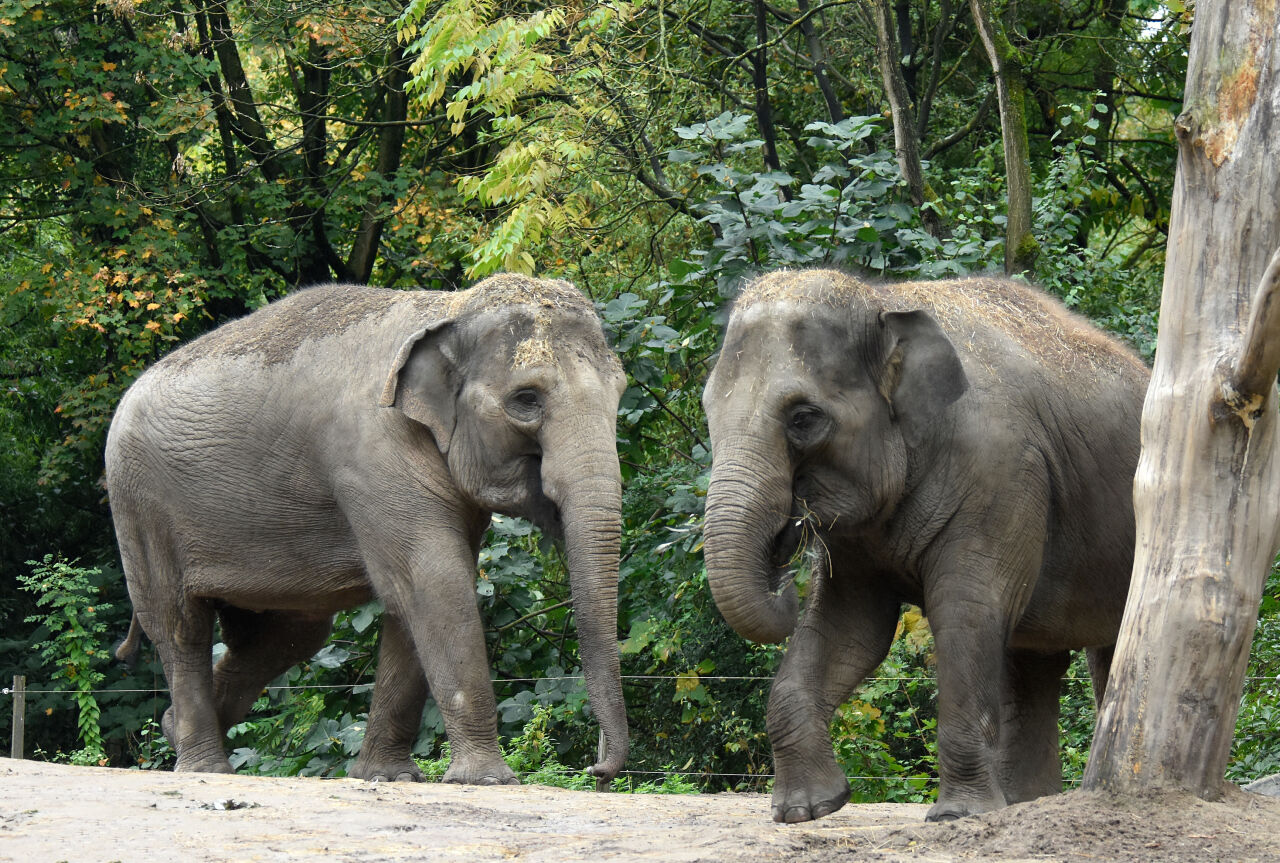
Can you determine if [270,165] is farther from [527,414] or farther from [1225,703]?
[1225,703]

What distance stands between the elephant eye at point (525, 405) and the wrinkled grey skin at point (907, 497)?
166cm

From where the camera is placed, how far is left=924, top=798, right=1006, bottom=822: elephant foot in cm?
539

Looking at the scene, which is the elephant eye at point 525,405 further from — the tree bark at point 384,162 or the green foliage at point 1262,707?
the tree bark at point 384,162

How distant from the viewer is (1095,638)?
6480mm

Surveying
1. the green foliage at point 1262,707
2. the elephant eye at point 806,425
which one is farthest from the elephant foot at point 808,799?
the green foliage at point 1262,707

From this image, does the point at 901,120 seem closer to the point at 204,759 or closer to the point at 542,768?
the point at 542,768

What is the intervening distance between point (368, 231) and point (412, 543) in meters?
9.12

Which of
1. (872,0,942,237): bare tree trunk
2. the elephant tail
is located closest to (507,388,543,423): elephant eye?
the elephant tail

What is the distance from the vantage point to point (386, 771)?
26.0 ft

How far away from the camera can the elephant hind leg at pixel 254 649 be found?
29.7 feet

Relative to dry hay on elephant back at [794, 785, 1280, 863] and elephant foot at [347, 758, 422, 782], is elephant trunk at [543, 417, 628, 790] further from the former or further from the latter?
dry hay on elephant back at [794, 785, 1280, 863]

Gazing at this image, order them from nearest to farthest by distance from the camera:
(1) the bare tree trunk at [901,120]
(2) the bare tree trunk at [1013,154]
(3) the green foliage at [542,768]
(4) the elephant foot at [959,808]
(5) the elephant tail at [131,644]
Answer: (4) the elephant foot at [959,808] < (3) the green foliage at [542,768] < (5) the elephant tail at [131,644] < (2) the bare tree trunk at [1013,154] < (1) the bare tree trunk at [901,120]

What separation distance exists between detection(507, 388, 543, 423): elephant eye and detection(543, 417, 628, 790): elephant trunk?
0.19 metres

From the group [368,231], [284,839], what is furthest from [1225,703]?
[368,231]
